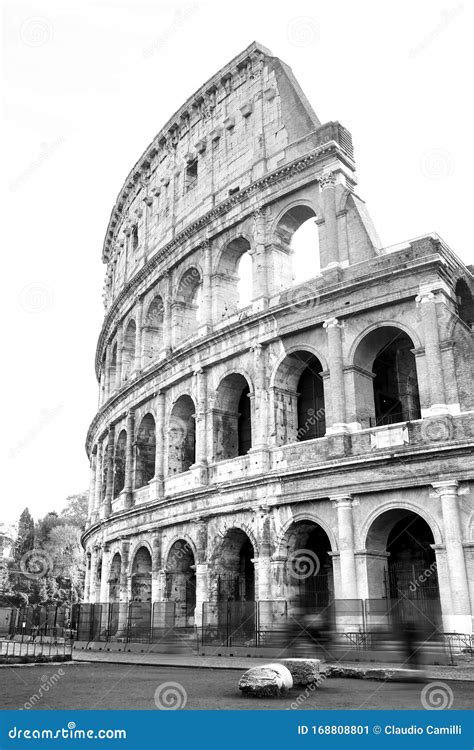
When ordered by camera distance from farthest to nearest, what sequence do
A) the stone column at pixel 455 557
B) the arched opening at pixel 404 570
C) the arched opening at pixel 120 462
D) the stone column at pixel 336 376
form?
the arched opening at pixel 120 462
the stone column at pixel 336 376
the arched opening at pixel 404 570
the stone column at pixel 455 557

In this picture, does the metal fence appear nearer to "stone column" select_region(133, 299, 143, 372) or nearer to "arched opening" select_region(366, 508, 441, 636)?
"arched opening" select_region(366, 508, 441, 636)

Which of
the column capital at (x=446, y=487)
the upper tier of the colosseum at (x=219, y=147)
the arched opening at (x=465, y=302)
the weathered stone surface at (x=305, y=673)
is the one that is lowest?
the weathered stone surface at (x=305, y=673)

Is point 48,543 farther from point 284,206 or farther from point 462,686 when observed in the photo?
point 462,686

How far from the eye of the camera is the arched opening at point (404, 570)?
14312 millimetres

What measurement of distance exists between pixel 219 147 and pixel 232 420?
9.54 m

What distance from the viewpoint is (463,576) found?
13531 mm

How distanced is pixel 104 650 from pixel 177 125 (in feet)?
60.2

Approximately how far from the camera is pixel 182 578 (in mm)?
20250

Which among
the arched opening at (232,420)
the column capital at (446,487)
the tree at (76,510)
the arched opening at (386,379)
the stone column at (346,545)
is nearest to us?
the column capital at (446,487)

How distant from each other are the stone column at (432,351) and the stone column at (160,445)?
A: 30.8 ft

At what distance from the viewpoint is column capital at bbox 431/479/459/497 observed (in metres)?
14.0

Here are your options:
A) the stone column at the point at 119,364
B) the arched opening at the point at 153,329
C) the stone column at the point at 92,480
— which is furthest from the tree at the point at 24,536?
the arched opening at the point at 153,329

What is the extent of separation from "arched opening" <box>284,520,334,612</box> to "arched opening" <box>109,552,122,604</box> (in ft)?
29.2

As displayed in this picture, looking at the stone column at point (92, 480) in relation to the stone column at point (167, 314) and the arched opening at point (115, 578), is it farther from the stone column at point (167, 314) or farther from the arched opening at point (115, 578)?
the stone column at point (167, 314)
